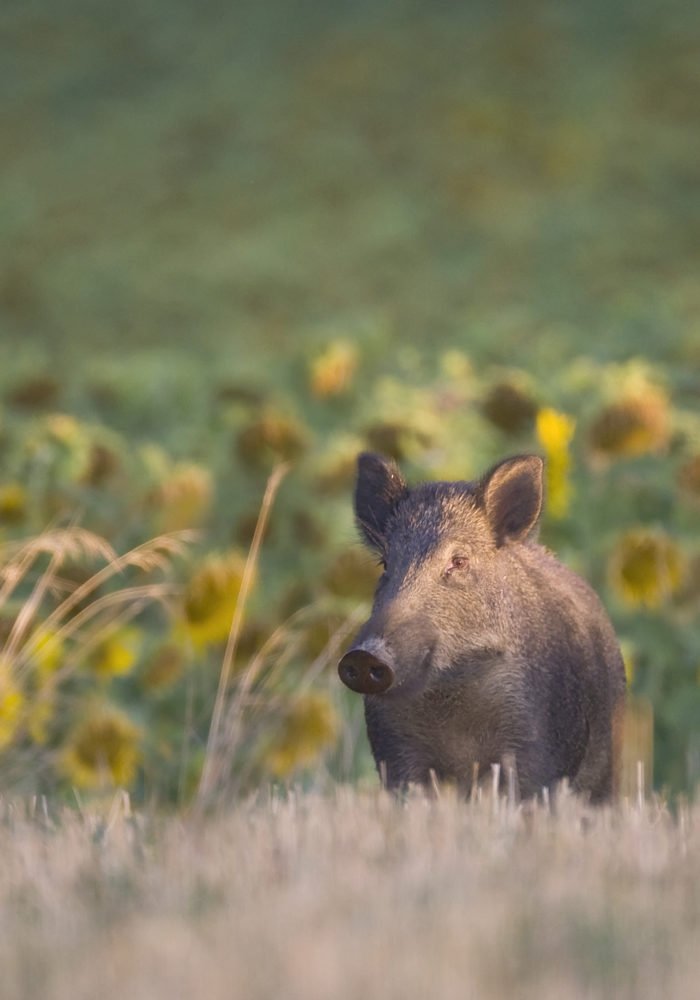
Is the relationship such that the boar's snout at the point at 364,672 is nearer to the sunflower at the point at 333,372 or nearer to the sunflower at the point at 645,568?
the sunflower at the point at 645,568

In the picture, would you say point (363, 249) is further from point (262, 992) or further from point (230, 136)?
point (262, 992)

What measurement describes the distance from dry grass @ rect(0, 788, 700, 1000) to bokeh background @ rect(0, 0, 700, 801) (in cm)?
138

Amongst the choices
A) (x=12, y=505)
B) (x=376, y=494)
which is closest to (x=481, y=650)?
(x=376, y=494)

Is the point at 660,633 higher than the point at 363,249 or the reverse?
the reverse

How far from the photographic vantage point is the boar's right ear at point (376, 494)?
5777mm

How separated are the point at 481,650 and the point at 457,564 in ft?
0.95

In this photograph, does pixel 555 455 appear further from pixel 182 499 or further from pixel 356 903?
pixel 356 903

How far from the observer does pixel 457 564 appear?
18.2 ft

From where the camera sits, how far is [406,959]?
3.23 metres

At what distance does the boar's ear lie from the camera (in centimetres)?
564

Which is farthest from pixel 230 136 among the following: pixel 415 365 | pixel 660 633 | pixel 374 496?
pixel 374 496

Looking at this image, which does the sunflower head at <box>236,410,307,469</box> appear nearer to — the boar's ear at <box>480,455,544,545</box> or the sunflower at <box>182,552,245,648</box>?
the sunflower at <box>182,552,245,648</box>

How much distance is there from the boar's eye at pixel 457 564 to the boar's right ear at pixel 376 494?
266 millimetres

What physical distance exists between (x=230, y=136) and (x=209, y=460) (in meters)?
14.0
